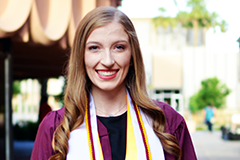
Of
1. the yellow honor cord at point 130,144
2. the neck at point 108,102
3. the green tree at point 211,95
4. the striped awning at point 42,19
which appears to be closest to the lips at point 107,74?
the neck at point 108,102

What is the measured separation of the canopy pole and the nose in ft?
15.7

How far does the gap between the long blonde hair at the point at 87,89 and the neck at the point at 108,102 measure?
74 millimetres

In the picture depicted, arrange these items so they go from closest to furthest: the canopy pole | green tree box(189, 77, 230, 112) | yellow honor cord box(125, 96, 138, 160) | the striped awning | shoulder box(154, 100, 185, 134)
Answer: yellow honor cord box(125, 96, 138, 160)
shoulder box(154, 100, 185, 134)
the striped awning
the canopy pole
green tree box(189, 77, 230, 112)

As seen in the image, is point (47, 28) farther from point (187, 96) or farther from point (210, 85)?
point (187, 96)

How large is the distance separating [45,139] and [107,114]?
1.28ft

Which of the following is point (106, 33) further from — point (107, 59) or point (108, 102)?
point (108, 102)

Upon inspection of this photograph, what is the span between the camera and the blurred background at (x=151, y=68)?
21.0 ft

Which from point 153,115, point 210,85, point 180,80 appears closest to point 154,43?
point 180,80

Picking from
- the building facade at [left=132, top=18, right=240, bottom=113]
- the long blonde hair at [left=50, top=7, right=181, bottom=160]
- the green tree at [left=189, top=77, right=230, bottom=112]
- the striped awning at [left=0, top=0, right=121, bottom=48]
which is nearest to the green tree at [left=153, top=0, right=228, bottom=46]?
the building facade at [left=132, top=18, right=240, bottom=113]

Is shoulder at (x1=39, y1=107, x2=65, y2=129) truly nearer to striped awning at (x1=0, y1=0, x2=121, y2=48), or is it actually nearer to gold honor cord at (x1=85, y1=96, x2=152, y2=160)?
gold honor cord at (x1=85, y1=96, x2=152, y2=160)

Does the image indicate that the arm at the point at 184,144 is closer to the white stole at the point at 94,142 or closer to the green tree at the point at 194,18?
the white stole at the point at 94,142

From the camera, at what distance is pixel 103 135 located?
1986 mm

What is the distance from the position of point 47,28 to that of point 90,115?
4.98 m

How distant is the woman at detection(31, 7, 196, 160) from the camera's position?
6.34 feet
